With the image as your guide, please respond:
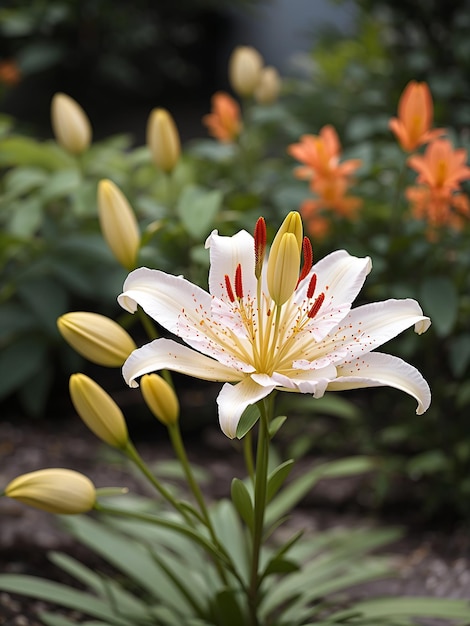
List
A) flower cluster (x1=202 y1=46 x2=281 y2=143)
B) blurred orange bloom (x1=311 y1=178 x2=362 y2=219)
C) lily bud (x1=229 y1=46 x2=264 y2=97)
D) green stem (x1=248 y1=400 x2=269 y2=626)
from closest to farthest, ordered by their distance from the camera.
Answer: green stem (x1=248 y1=400 x2=269 y2=626) → blurred orange bloom (x1=311 y1=178 x2=362 y2=219) → flower cluster (x1=202 y1=46 x2=281 y2=143) → lily bud (x1=229 y1=46 x2=264 y2=97)

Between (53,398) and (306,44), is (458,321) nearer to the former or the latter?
(53,398)

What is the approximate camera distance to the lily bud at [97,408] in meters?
0.85

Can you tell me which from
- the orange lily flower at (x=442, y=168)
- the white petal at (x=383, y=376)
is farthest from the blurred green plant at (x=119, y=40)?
the white petal at (x=383, y=376)

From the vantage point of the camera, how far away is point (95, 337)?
0.86 metres

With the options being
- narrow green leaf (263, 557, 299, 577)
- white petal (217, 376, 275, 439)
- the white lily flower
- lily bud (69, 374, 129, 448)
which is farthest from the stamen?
narrow green leaf (263, 557, 299, 577)

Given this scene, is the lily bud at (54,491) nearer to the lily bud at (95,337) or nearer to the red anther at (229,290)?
the lily bud at (95,337)

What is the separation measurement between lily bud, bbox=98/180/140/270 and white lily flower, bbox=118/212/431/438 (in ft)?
0.66

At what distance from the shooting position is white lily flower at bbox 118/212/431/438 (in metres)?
0.72

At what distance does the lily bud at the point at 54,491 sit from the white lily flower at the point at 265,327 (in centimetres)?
Result: 17

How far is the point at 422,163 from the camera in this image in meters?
1.22

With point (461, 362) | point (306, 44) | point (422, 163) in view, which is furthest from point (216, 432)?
point (306, 44)

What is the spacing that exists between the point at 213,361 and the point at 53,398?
131cm

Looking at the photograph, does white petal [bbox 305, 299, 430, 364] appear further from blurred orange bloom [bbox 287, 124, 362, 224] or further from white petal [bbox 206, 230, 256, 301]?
blurred orange bloom [bbox 287, 124, 362, 224]

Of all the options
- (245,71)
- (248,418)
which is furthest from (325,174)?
(248,418)
